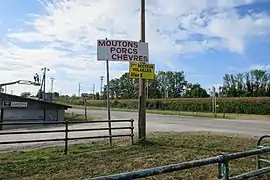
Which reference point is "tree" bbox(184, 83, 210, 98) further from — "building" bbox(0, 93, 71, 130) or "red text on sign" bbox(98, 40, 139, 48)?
"red text on sign" bbox(98, 40, 139, 48)

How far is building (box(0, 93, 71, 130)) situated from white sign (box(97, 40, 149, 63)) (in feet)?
57.9

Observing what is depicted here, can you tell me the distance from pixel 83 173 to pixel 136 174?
460cm

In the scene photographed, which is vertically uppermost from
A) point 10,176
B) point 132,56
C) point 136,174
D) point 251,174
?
point 132,56

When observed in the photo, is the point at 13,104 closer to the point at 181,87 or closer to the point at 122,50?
the point at 122,50

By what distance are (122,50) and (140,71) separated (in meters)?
1.01

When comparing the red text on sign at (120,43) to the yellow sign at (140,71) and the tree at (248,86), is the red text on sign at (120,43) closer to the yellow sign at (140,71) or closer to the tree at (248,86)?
the yellow sign at (140,71)

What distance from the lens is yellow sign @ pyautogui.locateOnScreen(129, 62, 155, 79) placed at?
1116cm

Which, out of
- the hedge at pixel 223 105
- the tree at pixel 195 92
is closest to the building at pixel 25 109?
the hedge at pixel 223 105

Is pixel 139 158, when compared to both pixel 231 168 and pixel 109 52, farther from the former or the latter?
pixel 109 52

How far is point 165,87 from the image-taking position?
10731 centimetres

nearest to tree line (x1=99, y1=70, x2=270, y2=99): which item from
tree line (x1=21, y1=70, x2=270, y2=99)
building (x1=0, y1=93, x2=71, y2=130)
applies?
tree line (x1=21, y1=70, x2=270, y2=99)

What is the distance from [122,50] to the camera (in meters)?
11.2

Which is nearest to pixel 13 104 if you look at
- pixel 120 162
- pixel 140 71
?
pixel 140 71

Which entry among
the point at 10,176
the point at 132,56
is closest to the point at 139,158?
the point at 10,176
